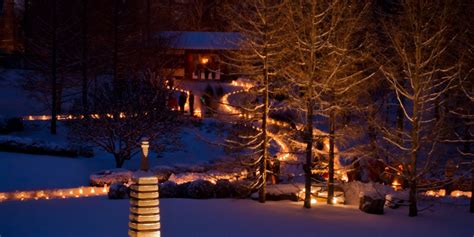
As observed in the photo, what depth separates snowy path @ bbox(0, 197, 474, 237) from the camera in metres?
15.6

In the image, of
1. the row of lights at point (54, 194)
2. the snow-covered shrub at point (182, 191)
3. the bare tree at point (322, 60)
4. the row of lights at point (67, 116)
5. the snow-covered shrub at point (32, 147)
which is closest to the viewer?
the bare tree at point (322, 60)

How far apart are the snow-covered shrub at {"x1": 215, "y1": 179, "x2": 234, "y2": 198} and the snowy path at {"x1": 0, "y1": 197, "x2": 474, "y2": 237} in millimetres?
484

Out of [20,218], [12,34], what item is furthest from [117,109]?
[12,34]

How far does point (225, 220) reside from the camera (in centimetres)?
1695

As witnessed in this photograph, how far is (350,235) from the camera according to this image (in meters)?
15.9

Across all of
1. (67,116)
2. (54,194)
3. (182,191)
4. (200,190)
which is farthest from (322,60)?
(67,116)

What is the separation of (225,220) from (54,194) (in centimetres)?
604

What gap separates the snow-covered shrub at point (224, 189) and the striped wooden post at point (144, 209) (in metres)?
8.90

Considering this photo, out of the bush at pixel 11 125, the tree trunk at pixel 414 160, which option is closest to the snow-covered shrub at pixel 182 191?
the tree trunk at pixel 414 160

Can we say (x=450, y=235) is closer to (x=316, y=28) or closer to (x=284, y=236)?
(x=284, y=236)

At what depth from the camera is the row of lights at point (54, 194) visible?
794 inches

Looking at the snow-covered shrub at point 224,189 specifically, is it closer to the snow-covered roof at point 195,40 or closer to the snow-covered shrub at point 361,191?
the snow-covered shrub at point 361,191

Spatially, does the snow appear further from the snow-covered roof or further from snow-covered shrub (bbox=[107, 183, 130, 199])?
the snow-covered roof

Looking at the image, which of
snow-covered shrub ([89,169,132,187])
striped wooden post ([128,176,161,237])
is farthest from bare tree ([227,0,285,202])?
striped wooden post ([128,176,161,237])
